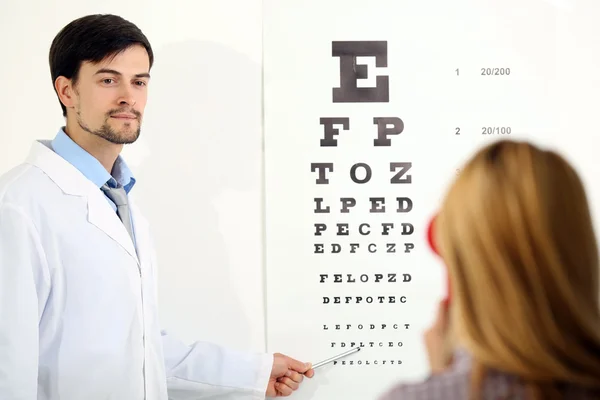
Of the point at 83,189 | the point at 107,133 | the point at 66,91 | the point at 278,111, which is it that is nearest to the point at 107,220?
the point at 83,189

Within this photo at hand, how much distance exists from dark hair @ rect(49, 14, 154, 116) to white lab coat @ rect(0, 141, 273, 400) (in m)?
0.17

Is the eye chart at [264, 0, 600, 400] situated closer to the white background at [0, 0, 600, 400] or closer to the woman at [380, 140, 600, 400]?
the white background at [0, 0, 600, 400]

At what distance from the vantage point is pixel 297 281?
5.49 ft

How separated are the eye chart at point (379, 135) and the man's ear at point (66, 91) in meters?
0.44

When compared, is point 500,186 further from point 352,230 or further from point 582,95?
point 582,95

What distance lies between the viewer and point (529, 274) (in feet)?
2.30

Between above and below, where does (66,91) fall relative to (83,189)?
above

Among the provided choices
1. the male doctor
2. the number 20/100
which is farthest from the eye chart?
the male doctor

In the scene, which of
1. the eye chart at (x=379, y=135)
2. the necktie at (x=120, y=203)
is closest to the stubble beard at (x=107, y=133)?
the necktie at (x=120, y=203)

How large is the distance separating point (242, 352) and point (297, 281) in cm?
21

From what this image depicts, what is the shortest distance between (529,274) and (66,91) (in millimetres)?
1120

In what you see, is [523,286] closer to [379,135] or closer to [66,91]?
[379,135]

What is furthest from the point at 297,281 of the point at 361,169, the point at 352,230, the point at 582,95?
the point at 582,95

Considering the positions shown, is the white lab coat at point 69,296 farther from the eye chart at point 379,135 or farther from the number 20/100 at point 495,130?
the number 20/100 at point 495,130
